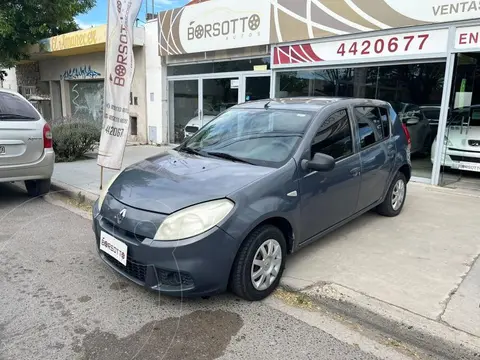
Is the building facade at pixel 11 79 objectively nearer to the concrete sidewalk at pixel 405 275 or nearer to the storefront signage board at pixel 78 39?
the storefront signage board at pixel 78 39

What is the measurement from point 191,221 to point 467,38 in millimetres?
5961

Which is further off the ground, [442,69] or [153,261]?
[442,69]

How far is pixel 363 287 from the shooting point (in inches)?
131

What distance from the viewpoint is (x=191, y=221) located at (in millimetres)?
2777

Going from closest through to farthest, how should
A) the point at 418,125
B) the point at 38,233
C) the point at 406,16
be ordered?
1. the point at 38,233
2. the point at 406,16
3. the point at 418,125

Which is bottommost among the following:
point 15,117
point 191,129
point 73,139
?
point 73,139

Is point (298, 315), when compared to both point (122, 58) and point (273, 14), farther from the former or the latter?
point (273, 14)

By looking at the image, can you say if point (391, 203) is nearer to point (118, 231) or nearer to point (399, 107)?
point (118, 231)

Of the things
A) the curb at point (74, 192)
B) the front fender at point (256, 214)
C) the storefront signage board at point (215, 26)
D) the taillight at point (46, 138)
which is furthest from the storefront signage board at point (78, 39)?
the front fender at point (256, 214)

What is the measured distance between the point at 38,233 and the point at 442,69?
700 cm

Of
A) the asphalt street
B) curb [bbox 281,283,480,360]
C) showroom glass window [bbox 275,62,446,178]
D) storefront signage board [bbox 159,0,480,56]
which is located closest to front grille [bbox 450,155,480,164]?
showroom glass window [bbox 275,62,446,178]

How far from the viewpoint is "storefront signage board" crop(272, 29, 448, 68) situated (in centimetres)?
665

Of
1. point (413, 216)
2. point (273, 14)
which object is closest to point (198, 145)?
point (413, 216)

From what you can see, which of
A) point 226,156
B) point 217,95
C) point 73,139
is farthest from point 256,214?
point 217,95
